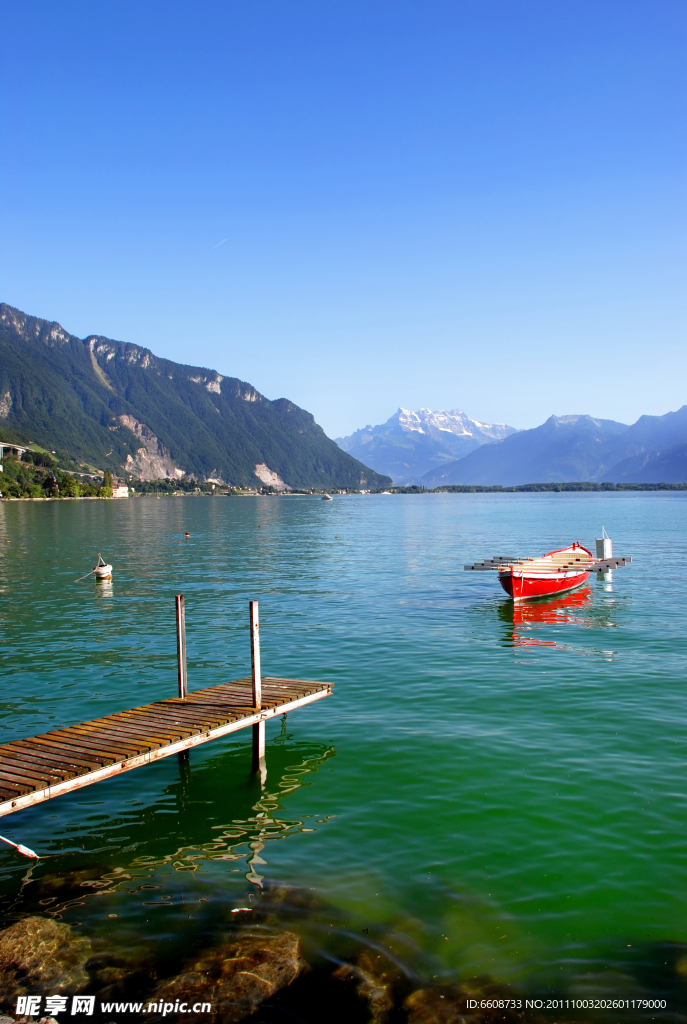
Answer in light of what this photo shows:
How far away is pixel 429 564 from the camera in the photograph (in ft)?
185

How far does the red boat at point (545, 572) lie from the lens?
123 feet

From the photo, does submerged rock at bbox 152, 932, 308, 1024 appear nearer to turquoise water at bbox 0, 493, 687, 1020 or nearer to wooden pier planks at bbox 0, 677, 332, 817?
turquoise water at bbox 0, 493, 687, 1020

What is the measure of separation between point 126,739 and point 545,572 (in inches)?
1161

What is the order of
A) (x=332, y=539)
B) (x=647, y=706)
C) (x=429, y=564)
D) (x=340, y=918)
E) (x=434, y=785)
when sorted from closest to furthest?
(x=340, y=918), (x=434, y=785), (x=647, y=706), (x=429, y=564), (x=332, y=539)

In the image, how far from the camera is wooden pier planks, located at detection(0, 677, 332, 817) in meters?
12.2

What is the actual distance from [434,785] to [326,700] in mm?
6610

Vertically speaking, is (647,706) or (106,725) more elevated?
(106,725)

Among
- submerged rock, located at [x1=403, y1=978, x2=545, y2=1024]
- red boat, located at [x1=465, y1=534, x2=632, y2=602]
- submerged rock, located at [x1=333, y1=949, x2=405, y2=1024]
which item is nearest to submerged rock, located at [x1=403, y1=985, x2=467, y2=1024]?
submerged rock, located at [x1=403, y1=978, x2=545, y2=1024]

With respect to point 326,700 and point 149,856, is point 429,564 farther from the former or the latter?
point 149,856

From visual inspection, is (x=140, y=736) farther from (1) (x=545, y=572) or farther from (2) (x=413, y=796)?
(1) (x=545, y=572)

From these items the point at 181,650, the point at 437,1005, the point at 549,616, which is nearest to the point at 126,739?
the point at 181,650

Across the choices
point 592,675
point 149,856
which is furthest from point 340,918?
point 592,675

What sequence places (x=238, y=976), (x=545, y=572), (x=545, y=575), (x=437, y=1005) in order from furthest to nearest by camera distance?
(x=545, y=572) → (x=545, y=575) → (x=238, y=976) → (x=437, y=1005)

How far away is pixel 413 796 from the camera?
14.5 metres
